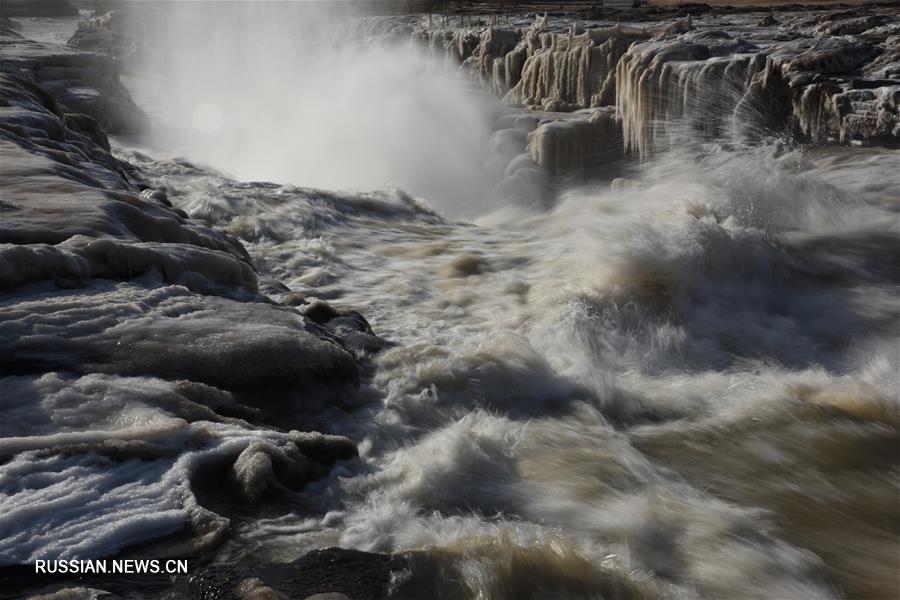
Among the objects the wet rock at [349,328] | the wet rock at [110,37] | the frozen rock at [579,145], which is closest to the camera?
the wet rock at [349,328]

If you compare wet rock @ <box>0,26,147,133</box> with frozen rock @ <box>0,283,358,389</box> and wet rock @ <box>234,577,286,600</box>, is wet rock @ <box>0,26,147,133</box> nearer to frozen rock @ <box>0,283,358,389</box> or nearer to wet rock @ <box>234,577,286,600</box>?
frozen rock @ <box>0,283,358,389</box>

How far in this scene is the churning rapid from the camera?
118 inches

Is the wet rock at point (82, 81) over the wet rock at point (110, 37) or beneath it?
beneath

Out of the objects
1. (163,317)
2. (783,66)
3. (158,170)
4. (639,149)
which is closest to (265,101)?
(158,170)

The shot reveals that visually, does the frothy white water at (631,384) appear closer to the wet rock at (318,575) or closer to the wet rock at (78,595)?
the wet rock at (318,575)

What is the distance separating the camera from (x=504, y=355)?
15.8ft

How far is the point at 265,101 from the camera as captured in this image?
1761cm

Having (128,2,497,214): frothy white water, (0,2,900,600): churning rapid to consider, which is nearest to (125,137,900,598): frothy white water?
(0,2,900,600): churning rapid

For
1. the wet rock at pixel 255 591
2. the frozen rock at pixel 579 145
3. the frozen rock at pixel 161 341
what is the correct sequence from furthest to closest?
the frozen rock at pixel 579 145 → the frozen rock at pixel 161 341 → the wet rock at pixel 255 591

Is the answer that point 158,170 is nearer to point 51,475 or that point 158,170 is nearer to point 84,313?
point 84,313

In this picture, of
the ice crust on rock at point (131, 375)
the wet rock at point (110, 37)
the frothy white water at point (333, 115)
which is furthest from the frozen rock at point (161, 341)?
the wet rock at point (110, 37)

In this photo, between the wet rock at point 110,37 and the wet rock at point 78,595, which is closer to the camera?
the wet rock at point 78,595

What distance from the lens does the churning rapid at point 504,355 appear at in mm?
2992

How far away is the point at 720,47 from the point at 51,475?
9.17 metres
